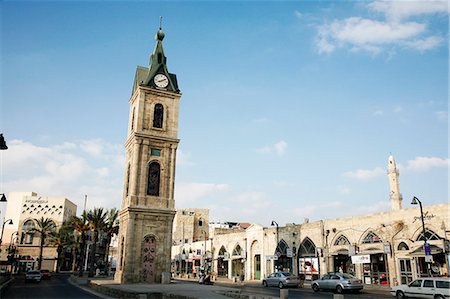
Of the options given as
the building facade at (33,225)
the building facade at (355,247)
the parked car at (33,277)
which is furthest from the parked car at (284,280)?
the building facade at (33,225)

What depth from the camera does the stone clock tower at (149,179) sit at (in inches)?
1412

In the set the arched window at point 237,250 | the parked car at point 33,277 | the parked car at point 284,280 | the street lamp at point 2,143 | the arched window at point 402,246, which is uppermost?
the street lamp at point 2,143

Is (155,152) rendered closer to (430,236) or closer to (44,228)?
(430,236)

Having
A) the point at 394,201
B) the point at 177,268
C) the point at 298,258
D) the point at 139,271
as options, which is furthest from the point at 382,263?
the point at 177,268

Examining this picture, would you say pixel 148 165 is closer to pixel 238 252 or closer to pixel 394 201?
pixel 238 252

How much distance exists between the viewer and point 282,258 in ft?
158

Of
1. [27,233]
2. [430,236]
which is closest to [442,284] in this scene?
[430,236]

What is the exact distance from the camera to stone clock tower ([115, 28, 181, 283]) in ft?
118

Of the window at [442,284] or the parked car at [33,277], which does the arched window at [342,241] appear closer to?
the window at [442,284]

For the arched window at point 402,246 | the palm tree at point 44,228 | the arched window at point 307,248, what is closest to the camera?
the arched window at point 402,246

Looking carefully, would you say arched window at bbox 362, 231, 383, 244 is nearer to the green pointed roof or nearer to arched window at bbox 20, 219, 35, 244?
the green pointed roof

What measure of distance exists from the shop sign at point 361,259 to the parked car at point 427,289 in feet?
36.7

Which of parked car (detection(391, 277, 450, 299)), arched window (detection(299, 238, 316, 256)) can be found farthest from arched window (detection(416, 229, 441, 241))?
arched window (detection(299, 238, 316, 256))

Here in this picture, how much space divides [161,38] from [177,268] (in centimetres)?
4995
